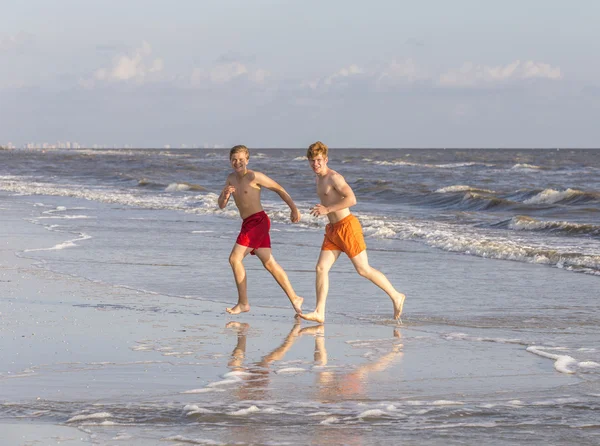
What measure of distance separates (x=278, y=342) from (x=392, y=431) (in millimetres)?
2453

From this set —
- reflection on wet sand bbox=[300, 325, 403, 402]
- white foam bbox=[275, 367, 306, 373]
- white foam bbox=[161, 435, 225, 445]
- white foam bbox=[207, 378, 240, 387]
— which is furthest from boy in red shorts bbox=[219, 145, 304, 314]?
white foam bbox=[161, 435, 225, 445]

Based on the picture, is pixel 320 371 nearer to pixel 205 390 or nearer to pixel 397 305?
pixel 205 390

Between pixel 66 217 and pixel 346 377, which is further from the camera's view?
pixel 66 217

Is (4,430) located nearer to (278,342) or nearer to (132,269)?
(278,342)

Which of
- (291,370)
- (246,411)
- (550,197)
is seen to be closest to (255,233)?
(291,370)

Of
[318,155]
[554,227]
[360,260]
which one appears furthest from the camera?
[554,227]

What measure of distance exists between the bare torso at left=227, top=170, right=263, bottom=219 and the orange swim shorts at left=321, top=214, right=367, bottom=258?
2.53 feet

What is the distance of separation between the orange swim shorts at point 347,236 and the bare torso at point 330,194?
49mm

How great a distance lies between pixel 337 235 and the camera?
798 centimetres

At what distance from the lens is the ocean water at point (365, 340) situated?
471 centimetres

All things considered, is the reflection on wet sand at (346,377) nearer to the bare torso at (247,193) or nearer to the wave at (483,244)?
the bare torso at (247,193)

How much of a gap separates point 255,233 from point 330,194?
0.89 meters

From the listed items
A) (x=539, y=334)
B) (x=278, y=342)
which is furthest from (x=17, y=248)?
(x=539, y=334)

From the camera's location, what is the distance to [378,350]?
6656 mm
